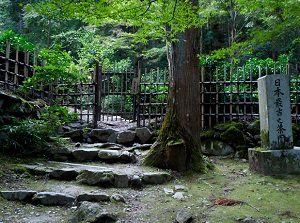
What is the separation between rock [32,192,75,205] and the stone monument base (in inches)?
141

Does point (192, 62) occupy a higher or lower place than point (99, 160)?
higher

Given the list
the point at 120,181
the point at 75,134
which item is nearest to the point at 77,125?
the point at 75,134

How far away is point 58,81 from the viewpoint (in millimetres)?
8117

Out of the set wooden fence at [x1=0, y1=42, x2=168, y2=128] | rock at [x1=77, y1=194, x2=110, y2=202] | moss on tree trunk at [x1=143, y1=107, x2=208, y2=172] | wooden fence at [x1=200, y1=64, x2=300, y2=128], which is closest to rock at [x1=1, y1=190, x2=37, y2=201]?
rock at [x1=77, y1=194, x2=110, y2=202]

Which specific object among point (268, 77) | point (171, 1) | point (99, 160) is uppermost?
point (171, 1)

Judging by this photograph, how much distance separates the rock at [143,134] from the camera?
6988 millimetres

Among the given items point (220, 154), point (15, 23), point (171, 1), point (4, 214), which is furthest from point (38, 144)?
point (15, 23)

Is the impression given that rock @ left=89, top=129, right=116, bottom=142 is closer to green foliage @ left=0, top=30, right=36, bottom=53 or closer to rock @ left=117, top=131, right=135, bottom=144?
rock @ left=117, top=131, right=135, bottom=144

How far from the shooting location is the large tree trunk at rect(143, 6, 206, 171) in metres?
5.20

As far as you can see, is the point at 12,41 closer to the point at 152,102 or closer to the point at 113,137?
the point at 113,137

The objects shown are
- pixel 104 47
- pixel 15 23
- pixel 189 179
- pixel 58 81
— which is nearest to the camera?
pixel 189 179

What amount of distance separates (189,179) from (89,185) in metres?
1.79

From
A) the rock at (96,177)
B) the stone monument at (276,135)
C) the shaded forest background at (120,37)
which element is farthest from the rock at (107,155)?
the shaded forest background at (120,37)

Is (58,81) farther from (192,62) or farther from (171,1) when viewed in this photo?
(171,1)
